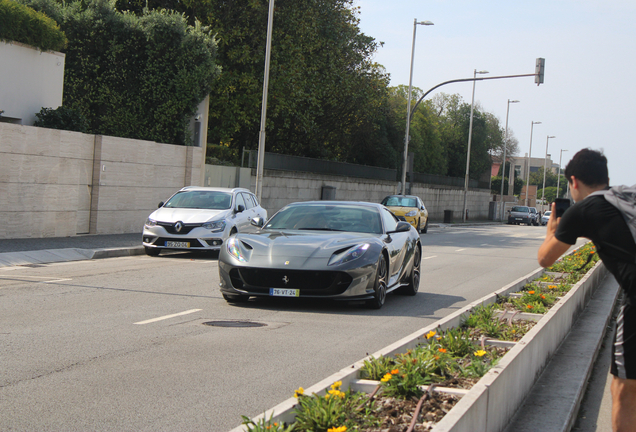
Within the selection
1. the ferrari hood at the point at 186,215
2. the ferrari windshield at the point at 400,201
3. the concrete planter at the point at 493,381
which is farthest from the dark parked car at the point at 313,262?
the ferrari windshield at the point at 400,201

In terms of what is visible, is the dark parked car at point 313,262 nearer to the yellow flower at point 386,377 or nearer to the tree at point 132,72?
the yellow flower at point 386,377

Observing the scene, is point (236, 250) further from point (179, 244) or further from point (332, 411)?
point (179, 244)

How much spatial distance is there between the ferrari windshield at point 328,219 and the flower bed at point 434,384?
3.21 meters

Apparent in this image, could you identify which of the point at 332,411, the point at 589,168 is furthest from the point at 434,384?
the point at 589,168

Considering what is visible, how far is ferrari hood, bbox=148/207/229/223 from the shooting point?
16.7 metres

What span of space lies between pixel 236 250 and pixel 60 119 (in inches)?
466

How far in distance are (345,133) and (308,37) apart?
11.7m

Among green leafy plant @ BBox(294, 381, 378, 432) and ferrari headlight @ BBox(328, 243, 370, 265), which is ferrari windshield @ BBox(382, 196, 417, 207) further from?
green leafy plant @ BBox(294, 381, 378, 432)

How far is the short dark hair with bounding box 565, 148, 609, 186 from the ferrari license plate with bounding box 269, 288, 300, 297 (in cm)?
557

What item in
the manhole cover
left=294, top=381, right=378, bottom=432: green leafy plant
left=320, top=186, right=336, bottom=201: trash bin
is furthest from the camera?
left=320, top=186, right=336, bottom=201: trash bin

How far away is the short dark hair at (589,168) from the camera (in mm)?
3926

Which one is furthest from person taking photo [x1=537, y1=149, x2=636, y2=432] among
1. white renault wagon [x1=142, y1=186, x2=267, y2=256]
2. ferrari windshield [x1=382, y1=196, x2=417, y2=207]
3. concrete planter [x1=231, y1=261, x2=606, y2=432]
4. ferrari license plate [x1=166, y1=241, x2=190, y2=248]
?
ferrari windshield [x1=382, y1=196, x2=417, y2=207]

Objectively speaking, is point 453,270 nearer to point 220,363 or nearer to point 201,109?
point 220,363

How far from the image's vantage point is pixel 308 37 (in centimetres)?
3366
